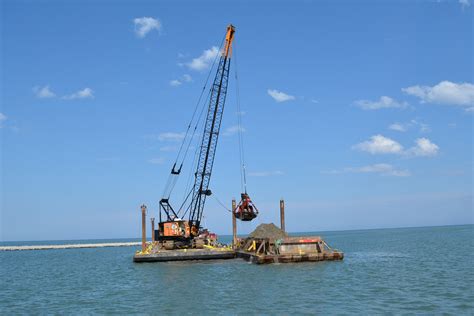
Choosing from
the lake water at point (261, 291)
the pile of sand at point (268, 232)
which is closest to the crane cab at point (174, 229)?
the pile of sand at point (268, 232)

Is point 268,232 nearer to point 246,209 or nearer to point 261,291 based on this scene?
point 246,209

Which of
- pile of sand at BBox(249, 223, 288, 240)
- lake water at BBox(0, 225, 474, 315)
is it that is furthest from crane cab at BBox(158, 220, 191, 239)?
lake water at BBox(0, 225, 474, 315)

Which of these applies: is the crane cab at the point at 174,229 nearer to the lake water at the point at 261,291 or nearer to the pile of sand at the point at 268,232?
the pile of sand at the point at 268,232

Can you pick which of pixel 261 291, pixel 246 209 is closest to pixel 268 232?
pixel 246 209

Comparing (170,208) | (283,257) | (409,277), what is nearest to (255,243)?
(283,257)

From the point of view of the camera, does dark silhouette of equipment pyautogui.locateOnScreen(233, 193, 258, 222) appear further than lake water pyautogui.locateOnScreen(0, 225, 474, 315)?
Yes

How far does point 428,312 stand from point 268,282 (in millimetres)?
14715

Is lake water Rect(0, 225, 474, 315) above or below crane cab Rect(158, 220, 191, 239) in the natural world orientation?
below

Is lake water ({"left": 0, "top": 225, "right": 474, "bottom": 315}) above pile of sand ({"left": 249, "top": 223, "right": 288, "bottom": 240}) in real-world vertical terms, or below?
below

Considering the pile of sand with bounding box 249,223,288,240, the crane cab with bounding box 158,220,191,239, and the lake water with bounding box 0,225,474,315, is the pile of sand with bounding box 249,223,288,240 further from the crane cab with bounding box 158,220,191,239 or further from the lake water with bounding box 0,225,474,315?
the lake water with bounding box 0,225,474,315

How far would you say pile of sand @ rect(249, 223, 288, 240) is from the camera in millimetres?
61100

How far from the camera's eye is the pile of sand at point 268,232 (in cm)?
6110

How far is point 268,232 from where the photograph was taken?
62125 millimetres

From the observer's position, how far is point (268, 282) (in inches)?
1432
